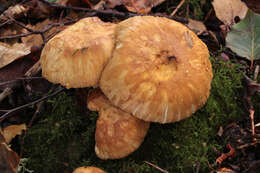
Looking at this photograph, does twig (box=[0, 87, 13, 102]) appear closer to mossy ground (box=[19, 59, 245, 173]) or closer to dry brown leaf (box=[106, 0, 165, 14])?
mossy ground (box=[19, 59, 245, 173])

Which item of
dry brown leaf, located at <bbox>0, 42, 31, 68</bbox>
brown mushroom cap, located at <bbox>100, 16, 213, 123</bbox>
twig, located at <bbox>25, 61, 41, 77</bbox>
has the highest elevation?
brown mushroom cap, located at <bbox>100, 16, 213, 123</bbox>

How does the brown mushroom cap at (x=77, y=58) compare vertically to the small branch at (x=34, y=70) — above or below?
above

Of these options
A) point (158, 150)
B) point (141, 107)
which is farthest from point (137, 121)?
point (158, 150)

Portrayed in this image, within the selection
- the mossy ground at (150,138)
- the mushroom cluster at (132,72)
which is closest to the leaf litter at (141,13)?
the mossy ground at (150,138)

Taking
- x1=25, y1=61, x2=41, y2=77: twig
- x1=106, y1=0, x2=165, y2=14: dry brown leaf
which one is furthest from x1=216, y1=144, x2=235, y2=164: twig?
x1=25, y1=61, x2=41, y2=77: twig

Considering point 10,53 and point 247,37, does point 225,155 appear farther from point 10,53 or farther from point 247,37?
point 10,53

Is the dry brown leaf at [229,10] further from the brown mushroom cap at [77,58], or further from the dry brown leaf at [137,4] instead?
the brown mushroom cap at [77,58]

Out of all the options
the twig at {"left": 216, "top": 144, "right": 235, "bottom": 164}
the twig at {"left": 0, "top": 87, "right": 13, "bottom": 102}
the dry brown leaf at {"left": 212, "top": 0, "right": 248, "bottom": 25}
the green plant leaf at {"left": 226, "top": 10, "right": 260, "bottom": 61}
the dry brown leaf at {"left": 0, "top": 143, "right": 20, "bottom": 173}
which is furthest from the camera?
the dry brown leaf at {"left": 212, "top": 0, "right": 248, "bottom": 25}
